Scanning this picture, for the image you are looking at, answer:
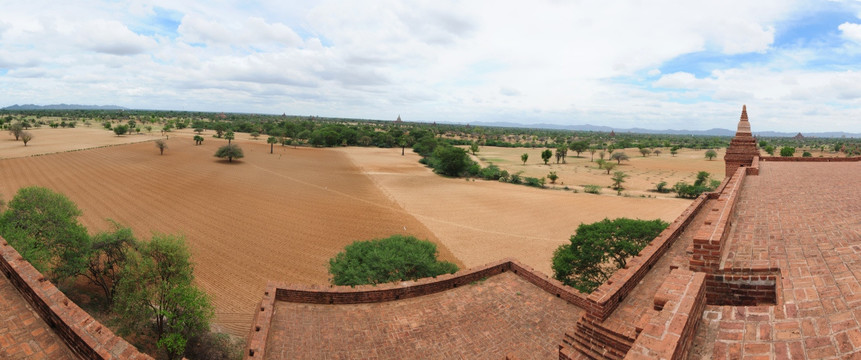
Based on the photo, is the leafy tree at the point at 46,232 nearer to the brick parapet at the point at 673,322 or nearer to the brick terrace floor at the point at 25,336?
Answer: the brick terrace floor at the point at 25,336

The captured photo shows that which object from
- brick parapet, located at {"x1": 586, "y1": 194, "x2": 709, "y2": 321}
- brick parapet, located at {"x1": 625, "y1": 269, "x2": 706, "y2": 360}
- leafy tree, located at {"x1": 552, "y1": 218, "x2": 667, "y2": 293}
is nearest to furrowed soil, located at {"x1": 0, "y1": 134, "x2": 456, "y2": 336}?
leafy tree, located at {"x1": 552, "y1": 218, "x2": 667, "y2": 293}

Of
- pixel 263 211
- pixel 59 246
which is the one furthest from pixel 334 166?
pixel 59 246

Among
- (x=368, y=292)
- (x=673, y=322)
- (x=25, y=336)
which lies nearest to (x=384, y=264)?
(x=368, y=292)

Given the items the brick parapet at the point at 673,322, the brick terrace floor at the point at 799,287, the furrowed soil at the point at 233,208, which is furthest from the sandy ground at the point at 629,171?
the brick parapet at the point at 673,322

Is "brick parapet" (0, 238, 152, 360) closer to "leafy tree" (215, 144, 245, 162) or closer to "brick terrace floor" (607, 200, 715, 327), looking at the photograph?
"brick terrace floor" (607, 200, 715, 327)

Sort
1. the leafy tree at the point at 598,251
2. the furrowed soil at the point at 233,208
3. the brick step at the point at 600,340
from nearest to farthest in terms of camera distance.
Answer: the brick step at the point at 600,340
the leafy tree at the point at 598,251
the furrowed soil at the point at 233,208

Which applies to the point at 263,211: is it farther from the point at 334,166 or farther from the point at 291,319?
the point at 334,166
